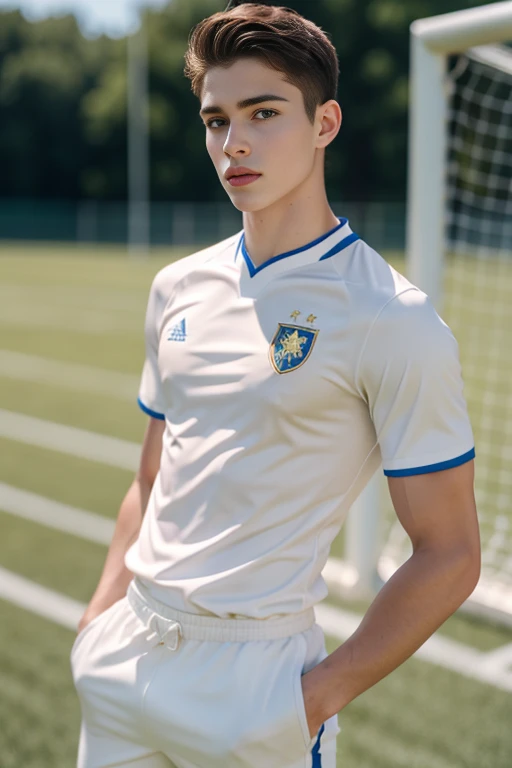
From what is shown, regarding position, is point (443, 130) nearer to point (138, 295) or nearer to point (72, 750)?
point (72, 750)

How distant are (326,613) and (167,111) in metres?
38.2

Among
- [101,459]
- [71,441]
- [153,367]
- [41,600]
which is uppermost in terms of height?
[153,367]

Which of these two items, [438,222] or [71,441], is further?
[71,441]

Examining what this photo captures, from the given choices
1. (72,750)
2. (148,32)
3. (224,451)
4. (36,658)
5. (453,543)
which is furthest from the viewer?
(148,32)

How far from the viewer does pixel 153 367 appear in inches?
84.5

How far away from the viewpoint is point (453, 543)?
165 cm

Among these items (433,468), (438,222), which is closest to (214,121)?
(433,468)

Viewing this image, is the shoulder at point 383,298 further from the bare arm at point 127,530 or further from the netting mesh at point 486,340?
the netting mesh at point 486,340

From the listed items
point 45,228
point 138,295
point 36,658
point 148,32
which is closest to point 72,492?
point 36,658

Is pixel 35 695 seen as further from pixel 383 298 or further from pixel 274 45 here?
pixel 274 45

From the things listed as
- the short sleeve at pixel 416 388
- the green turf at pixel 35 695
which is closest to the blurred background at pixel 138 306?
the green turf at pixel 35 695

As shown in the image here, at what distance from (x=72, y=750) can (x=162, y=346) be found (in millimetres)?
2087

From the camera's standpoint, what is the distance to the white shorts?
67.4 inches

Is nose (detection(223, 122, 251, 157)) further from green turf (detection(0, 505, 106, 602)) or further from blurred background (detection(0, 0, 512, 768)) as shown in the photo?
green turf (detection(0, 505, 106, 602))
